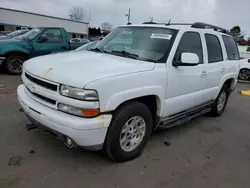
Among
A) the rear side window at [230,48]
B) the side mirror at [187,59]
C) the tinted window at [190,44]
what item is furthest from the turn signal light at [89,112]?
the rear side window at [230,48]

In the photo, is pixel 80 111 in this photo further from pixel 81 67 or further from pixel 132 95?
pixel 132 95

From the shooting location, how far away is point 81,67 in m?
2.82

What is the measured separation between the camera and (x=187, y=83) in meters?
3.82

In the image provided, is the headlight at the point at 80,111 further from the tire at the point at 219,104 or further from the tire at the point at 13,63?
the tire at the point at 13,63

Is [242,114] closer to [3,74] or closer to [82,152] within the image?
[82,152]

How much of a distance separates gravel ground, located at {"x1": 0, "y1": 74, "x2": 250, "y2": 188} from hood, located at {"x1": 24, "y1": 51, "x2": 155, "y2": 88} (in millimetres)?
1133

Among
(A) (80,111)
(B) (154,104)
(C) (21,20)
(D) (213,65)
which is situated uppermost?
(D) (213,65)

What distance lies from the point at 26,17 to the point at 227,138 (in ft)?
135

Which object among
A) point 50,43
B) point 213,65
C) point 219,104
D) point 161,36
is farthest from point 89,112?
point 50,43

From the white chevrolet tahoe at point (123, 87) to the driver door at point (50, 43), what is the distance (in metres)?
5.25

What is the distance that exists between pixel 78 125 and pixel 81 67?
0.72m

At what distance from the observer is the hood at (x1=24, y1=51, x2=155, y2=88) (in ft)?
8.53

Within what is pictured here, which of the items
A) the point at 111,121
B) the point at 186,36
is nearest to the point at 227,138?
the point at 186,36

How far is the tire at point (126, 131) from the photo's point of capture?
286 cm
